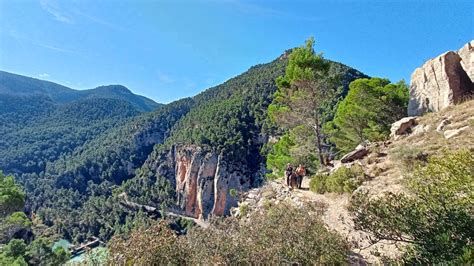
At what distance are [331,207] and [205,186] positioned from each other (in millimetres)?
48570

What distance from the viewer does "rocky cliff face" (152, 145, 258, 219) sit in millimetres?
54344

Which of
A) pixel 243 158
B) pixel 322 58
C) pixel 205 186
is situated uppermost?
pixel 322 58

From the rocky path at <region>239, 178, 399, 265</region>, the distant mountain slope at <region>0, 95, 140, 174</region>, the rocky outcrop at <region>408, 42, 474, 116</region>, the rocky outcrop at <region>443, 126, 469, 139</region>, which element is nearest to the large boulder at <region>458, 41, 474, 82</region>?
the rocky outcrop at <region>408, 42, 474, 116</region>

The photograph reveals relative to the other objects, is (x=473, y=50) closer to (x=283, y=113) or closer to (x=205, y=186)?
(x=283, y=113)

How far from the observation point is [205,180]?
56.8m

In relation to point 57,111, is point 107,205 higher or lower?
lower

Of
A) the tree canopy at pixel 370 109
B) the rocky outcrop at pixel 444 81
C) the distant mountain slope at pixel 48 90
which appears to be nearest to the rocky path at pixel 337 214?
the tree canopy at pixel 370 109

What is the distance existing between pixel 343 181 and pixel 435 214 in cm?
595

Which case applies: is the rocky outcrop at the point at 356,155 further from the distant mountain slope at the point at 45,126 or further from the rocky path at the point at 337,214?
the distant mountain slope at the point at 45,126

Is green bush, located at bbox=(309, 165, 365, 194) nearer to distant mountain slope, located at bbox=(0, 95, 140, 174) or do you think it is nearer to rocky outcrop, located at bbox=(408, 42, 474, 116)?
rocky outcrop, located at bbox=(408, 42, 474, 116)

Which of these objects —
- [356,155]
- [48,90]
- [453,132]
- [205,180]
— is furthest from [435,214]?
[48,90]

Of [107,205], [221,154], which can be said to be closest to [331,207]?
[221,154]

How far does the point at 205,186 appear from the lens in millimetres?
57031

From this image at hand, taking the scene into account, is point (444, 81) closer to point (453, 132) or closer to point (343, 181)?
point (453, 132)
